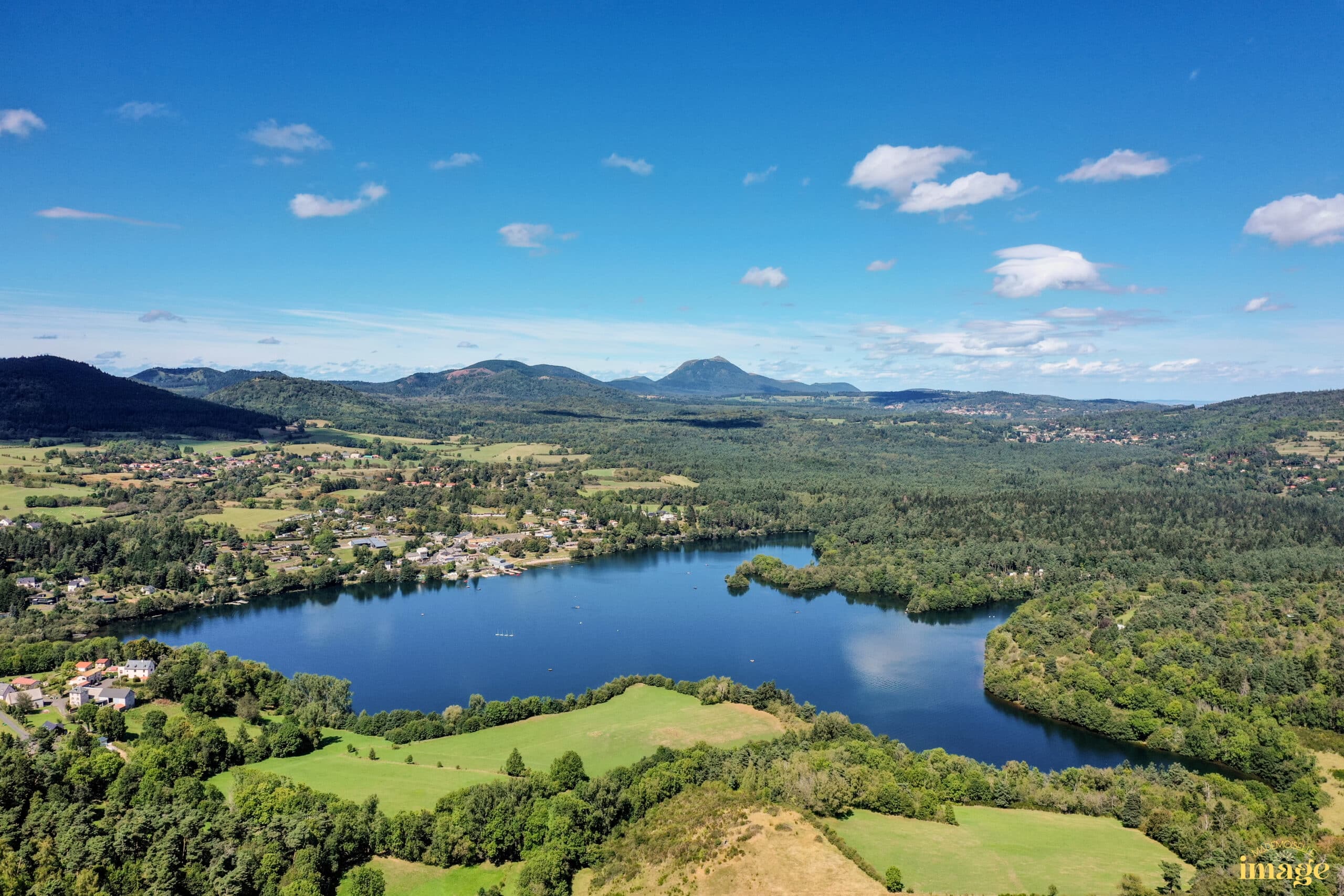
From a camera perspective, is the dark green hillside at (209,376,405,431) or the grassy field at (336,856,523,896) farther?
the dark green hillside at (209,376,405,431)

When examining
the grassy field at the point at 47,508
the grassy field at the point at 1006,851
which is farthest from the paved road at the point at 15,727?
the grassy field at the point at 47,508

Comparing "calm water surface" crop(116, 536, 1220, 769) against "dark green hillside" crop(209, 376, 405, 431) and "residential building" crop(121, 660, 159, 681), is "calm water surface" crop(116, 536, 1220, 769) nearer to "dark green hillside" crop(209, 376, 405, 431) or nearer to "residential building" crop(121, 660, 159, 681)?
"residential building" crop(121, 660, 159, 681)

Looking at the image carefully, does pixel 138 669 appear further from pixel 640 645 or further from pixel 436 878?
pixel 640 645

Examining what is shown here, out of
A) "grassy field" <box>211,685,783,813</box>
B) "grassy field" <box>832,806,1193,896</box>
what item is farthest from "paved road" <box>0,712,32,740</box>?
"grassy field" <box>832,806,1193,896</box>

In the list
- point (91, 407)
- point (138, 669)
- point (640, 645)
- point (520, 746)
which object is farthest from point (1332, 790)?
point (91, 407)

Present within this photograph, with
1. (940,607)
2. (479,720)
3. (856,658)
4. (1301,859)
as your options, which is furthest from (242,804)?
(940,607)

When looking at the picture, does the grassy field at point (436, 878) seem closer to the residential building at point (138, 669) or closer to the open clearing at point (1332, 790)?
the residential building at point (138, 669)
